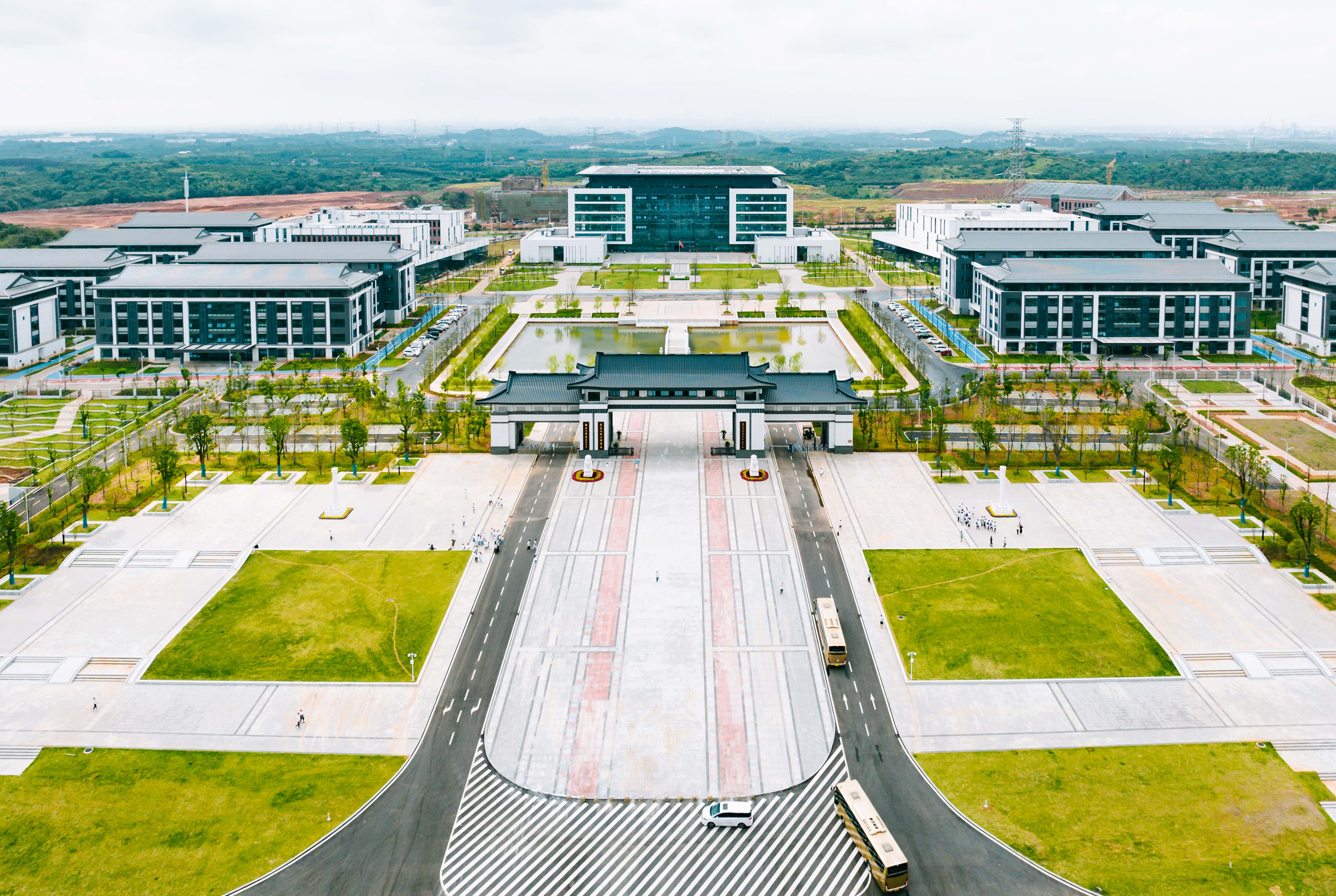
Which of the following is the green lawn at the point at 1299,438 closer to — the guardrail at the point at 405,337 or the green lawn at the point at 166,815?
the green lawn at the point at 166,815

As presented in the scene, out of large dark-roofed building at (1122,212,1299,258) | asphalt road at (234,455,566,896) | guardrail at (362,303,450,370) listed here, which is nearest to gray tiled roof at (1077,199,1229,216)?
large dark-roofed building at (1122,212,1299,258)

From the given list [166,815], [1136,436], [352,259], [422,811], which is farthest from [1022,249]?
[166,815]

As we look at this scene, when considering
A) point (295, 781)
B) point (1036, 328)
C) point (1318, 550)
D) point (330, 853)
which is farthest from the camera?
point (1036, 328)

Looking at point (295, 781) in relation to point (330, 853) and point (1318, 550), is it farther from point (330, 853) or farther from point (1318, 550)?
point (1318, 550)

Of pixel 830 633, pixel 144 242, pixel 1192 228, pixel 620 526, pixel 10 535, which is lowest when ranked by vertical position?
pixel 830 633

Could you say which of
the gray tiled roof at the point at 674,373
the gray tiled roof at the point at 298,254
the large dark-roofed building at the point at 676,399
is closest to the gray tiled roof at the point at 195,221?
the gray tiled roof at the point at 298,254

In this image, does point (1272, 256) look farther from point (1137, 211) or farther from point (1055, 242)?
point (1137, 211)

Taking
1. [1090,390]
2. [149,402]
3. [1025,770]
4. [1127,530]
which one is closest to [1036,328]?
[1090,390]
